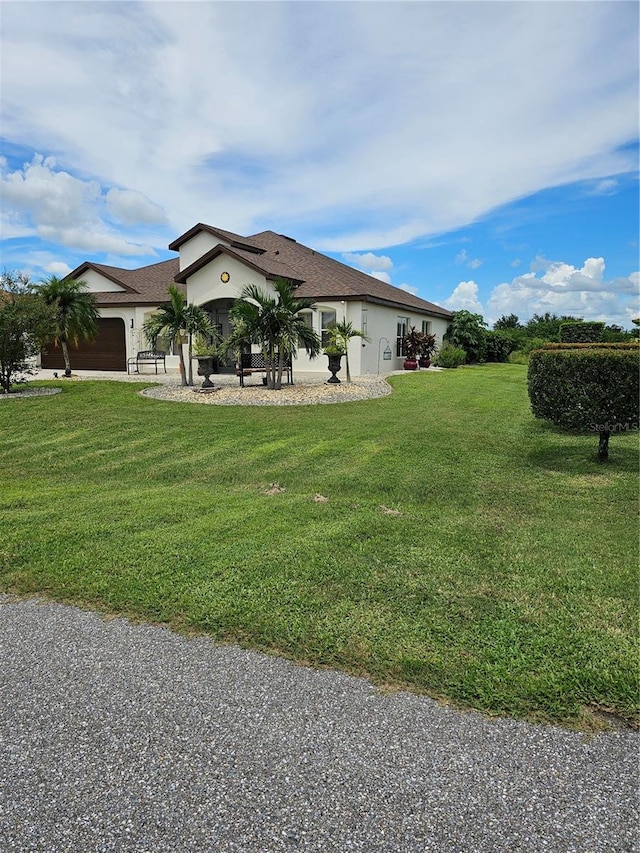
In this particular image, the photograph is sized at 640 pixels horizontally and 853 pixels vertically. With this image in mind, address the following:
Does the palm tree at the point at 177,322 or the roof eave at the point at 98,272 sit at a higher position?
the roof eave at the point at 98,272

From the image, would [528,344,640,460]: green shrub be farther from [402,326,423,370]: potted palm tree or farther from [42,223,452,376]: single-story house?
[402,326,423,370]: potted palm tree

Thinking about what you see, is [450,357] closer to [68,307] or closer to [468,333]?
[468,333]

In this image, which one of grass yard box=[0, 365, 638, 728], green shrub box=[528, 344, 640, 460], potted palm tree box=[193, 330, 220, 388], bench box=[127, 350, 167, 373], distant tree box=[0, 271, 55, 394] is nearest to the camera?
grass yard box=[0, 365, 638, 728]

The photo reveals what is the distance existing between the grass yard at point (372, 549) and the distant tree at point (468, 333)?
20954mm

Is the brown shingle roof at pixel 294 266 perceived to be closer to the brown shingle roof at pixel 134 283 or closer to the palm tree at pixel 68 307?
the brown shingle roof at pixel 134 283

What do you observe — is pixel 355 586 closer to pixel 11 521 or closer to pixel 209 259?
pixel 11 521

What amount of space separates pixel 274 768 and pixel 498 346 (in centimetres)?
3363

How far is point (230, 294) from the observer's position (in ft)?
63.5

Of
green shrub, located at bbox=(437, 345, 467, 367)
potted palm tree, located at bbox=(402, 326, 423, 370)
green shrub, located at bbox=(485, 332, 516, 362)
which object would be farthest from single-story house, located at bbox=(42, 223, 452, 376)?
green shrub, located at bbox=(485, 332, 516, 362)

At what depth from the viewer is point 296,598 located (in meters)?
3.36

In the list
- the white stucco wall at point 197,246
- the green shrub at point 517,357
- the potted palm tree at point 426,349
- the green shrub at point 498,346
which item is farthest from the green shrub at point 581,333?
the green shrub at point 498,346

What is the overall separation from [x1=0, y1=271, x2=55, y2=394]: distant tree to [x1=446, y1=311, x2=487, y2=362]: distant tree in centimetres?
2155

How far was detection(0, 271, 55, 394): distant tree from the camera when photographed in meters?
12.6

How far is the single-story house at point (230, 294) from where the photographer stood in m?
19.2
